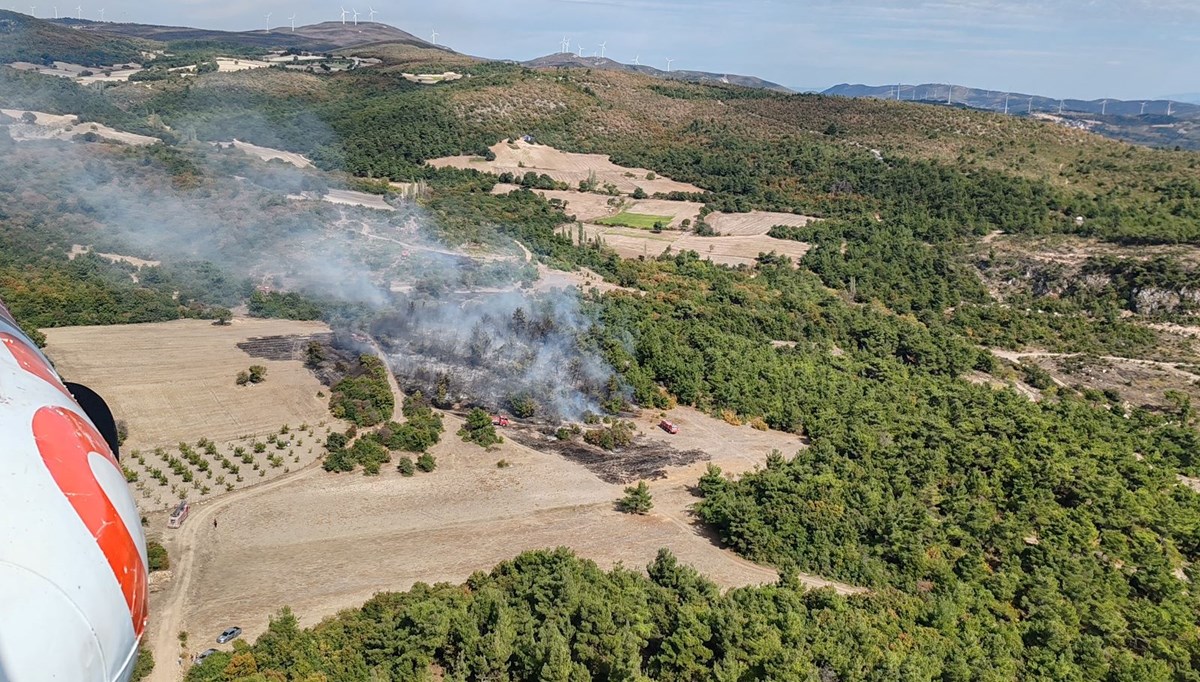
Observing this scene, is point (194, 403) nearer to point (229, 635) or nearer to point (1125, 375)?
point (229, 635)

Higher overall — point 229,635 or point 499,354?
point 499,354

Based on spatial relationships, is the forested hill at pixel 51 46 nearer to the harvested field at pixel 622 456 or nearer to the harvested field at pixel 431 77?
the harvested field at pixel 431 77

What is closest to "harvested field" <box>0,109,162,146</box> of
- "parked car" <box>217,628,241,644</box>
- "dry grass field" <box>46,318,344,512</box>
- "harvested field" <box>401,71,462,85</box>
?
"dry grass field" <box>46,318,344,512</box>

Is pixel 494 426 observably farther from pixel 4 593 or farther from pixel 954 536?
pixel 4 593

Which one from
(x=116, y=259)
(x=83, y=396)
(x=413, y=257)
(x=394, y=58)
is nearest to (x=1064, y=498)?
(x=83, y=396)

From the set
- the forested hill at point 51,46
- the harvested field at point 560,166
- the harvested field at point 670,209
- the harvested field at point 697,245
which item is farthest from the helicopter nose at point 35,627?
the forested hill at point 51,46

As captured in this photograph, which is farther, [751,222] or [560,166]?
[560,166]

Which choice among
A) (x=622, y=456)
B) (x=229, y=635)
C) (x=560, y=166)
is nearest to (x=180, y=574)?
(x=229, y=635)
